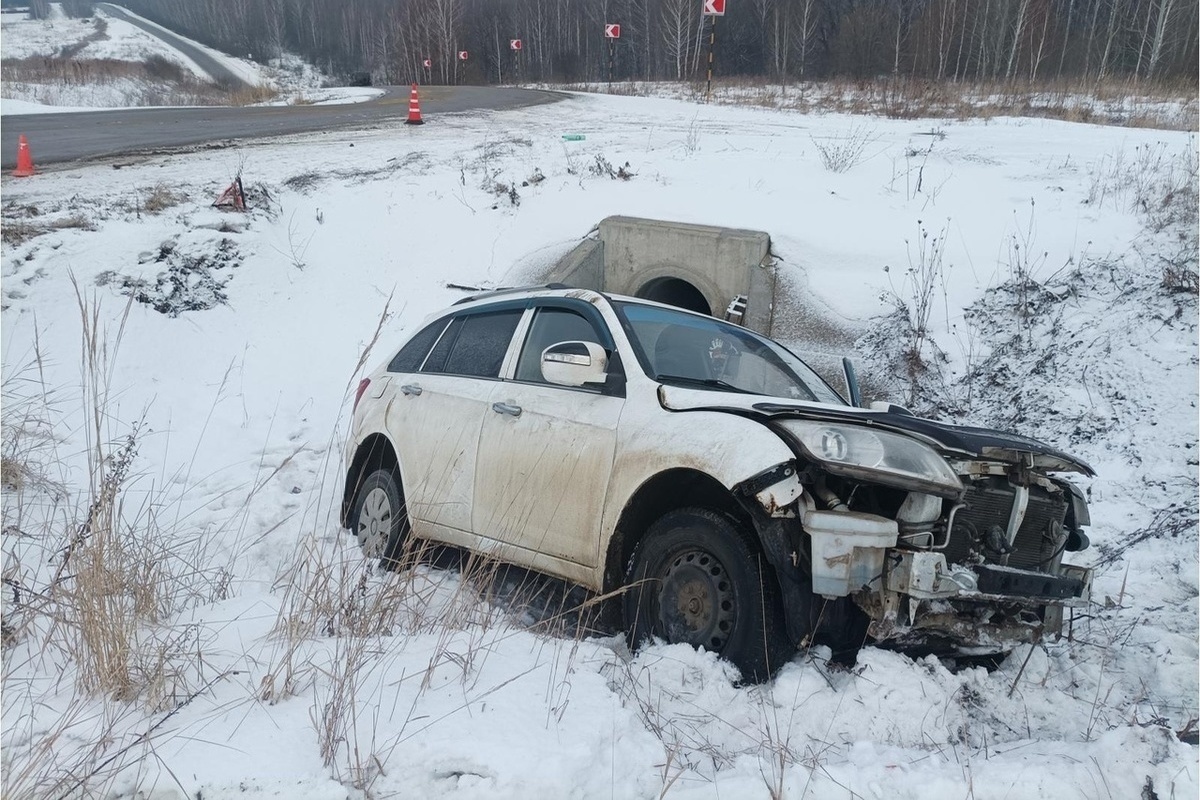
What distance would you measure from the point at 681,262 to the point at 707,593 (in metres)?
6.59

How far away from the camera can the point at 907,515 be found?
10.7ft

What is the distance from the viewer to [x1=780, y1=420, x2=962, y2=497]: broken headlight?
313 centimetres

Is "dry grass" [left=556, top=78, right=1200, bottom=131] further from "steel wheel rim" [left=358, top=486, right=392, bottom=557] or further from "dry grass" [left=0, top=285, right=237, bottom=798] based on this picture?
"dry grass" [left=0, top=285, right=237, bottom=798]

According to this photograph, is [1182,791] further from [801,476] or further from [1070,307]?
[1070,307]

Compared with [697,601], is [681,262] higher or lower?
higher

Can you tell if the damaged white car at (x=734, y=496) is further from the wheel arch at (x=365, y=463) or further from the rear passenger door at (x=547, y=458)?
the wheel arch at (x=365, y=463)

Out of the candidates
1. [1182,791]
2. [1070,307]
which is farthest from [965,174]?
[1182,791]

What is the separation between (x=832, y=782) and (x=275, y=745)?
1743 mm

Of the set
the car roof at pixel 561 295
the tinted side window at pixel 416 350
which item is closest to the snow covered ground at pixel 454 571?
the tinted side window at pixel 416 350

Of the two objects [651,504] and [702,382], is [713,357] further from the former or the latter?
[651,504]

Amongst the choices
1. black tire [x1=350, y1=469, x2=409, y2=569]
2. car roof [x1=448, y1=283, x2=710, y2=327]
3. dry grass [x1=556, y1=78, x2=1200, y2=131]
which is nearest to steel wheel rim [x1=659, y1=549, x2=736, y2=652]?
car roof [x1=448, y1=283, x2=710, y2=327]

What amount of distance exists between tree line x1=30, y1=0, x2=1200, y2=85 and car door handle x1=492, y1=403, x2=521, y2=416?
25.3 m

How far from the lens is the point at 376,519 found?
5.39 metres

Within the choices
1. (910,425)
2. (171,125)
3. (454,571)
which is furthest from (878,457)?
(171,125)
